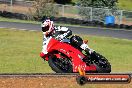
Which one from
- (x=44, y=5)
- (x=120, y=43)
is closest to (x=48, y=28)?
(x=120, y=43)

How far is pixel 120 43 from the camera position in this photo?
29750mm

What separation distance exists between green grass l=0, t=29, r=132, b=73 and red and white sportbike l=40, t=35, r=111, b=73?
4.80 m

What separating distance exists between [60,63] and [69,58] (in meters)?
0.30

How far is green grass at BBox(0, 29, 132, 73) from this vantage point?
18.4m

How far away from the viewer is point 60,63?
12438mm

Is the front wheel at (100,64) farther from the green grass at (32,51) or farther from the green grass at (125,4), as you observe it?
the green grass at (125,4)

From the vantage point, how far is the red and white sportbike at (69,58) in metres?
12.3

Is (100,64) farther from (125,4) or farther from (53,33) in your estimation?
(125,4)

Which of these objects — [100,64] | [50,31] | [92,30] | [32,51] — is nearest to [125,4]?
[92,30]

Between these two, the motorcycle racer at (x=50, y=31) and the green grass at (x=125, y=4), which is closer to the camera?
the motorcycle racer at (x=50, y=31)

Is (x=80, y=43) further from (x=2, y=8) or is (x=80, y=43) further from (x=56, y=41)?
(x=2, y=8)

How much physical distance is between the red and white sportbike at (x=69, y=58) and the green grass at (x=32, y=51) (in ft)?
15.7

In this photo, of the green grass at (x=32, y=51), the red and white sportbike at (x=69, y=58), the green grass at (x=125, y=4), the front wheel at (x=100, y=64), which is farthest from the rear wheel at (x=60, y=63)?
the green grass at (x=125, y=4)

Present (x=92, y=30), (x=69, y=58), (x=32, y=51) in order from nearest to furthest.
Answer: (x=69, y=58) → (x=32, y=51) → (x=92, y=30)
